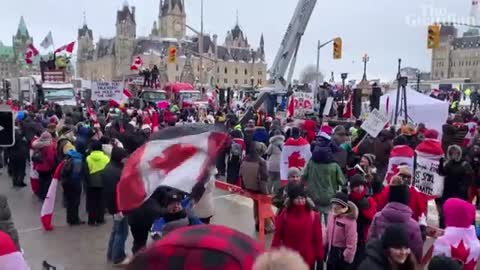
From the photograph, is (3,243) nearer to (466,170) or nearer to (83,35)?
(466,170)

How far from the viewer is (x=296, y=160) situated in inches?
396

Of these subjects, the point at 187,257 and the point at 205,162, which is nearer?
the point at 187,257

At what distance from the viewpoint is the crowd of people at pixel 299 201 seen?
388 centimetres

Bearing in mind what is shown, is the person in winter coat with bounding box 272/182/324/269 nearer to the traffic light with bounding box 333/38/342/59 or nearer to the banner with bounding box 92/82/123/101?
the banner with bounding box 92/82/123/101

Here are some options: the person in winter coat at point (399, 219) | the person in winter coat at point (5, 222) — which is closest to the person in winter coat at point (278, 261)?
the person in winter coat at point (399, 219)

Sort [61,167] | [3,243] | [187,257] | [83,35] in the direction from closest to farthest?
[187,257] → [3,243] → [61,167] → [83,35]

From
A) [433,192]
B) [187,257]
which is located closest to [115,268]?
[433,192]

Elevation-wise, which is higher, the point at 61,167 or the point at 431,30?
the point at 431,30

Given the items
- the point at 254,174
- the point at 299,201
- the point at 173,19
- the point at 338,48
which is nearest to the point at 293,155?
the point at 254,174

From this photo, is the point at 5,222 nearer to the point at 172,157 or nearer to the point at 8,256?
the point at 8,256

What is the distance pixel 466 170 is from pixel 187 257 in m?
7.35

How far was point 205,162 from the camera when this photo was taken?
13.7ft

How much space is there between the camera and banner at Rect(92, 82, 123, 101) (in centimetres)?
2198

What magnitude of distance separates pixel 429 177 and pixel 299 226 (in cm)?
346
